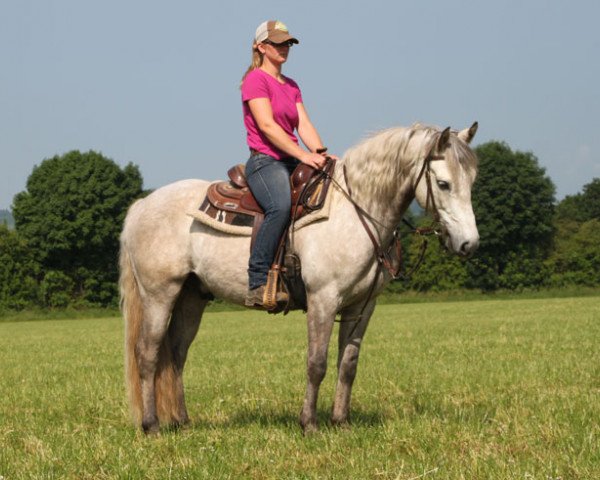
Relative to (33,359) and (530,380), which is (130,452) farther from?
(33,359)

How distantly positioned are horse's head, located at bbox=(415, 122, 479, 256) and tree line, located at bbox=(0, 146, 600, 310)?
176 ft

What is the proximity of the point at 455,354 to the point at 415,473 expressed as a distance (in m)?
11.7

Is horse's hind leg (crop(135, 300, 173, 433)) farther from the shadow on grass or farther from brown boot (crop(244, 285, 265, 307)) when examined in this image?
brown boot (crop(244, 285, 265, 307))

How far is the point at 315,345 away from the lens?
24.9 ft

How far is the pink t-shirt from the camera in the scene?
783cm

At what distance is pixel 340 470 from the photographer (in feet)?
20.0

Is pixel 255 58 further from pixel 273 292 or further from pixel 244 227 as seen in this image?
pixel 273 292

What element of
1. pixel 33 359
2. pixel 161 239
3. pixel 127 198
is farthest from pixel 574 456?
pixel 127 198

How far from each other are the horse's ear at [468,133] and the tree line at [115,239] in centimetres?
5351

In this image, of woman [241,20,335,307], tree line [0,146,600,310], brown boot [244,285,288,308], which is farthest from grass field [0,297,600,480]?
tree line [0,146,600,310]

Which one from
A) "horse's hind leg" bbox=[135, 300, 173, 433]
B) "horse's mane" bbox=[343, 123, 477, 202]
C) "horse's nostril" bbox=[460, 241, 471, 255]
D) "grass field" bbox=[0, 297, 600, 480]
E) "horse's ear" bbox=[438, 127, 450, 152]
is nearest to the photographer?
"grass field" bbox=[0, 297, 600, 480]

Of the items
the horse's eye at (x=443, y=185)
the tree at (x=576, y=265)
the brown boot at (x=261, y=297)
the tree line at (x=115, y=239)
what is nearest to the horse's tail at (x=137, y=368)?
the brown boot at (x=261, y=297)

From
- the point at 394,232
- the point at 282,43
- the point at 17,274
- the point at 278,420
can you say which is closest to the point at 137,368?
the point at 278,420

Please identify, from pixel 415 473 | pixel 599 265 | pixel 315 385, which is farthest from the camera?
pixel 599 265
